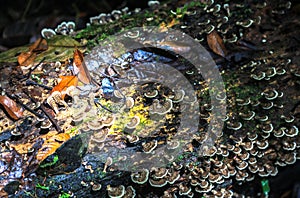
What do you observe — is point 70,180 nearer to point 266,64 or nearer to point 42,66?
point 42,66

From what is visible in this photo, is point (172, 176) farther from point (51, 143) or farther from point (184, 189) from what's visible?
point (51, 143)

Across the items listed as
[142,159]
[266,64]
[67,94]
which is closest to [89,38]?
[67,94]

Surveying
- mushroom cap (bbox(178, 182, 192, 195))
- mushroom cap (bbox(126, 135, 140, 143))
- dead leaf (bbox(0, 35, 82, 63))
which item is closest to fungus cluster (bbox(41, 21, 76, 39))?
dead leaf (bbox(0, 35, 82, 63))

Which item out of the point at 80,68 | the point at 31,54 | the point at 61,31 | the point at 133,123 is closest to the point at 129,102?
the point at 133,123

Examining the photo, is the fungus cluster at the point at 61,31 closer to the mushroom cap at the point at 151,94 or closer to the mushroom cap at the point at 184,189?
the mushroom cap at the point at 151,94

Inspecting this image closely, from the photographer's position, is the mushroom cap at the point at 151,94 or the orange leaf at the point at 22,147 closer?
the orange leaf at the point at 22,147

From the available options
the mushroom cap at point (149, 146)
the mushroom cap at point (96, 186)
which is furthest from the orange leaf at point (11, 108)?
the mushroom cap at point (149, 146)
